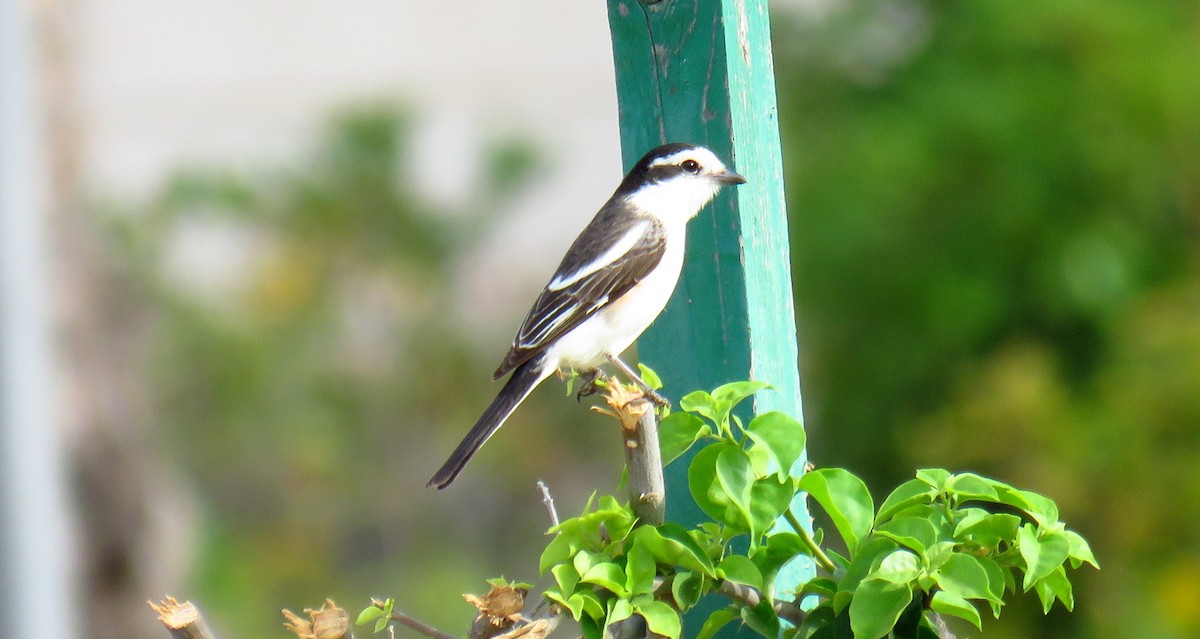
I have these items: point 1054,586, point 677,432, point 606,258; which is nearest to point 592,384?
point 606,258

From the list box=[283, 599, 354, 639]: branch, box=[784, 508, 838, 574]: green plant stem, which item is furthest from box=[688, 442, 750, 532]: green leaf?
box=[283, 599, 354, 639]: branch

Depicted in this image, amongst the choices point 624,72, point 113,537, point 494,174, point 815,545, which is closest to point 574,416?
point 494,174

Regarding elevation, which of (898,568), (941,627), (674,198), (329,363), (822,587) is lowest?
(329,363)

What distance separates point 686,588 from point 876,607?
0.28 m

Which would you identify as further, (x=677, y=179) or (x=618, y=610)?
(x=677, y=179)

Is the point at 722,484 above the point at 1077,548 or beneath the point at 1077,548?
above

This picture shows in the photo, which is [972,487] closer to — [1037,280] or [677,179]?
[677,179]

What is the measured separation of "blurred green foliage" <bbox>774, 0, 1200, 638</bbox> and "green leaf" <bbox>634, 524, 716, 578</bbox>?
3.00 metres

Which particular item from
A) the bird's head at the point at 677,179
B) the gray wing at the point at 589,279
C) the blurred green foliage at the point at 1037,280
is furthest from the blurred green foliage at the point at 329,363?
the bird's head at the point at 677,179

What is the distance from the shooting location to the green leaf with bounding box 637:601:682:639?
1840 millimetres

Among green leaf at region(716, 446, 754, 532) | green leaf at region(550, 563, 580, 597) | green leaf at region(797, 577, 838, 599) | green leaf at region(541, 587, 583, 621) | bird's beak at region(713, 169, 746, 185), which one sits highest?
bird's beak at region(713, 169, 746, 185)

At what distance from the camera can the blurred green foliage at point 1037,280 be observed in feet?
15.2

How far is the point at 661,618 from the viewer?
185cm

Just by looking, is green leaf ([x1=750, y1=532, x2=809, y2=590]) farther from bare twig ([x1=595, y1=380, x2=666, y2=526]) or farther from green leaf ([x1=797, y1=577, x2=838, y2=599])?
bare twig ([x1=595, y1=380, x2=666, y2=526])
